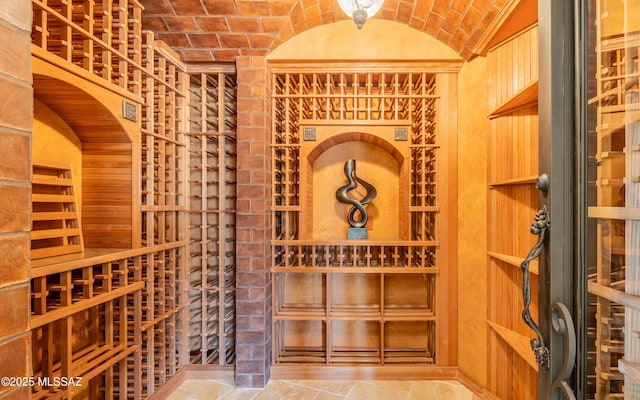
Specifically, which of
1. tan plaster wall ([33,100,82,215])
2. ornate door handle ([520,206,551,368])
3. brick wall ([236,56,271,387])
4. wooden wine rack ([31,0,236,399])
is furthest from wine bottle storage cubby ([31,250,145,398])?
ornate door handle ([520,206,551,368])

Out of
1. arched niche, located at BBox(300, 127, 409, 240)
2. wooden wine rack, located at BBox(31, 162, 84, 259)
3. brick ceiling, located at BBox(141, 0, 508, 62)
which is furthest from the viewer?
arched niche, located at BBox(300, 127, 409, 240)

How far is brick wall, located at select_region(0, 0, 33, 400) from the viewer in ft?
1.95

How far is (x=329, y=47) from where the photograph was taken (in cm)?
196

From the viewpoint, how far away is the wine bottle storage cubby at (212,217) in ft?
6.57

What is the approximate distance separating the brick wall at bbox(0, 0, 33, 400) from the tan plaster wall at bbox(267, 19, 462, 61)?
5.02 feet

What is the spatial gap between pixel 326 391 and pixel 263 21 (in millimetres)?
2552

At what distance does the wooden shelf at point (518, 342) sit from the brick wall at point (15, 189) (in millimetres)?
1933

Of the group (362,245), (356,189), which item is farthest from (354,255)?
(356,189)

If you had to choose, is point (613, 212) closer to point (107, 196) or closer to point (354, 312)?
point (354, 312)

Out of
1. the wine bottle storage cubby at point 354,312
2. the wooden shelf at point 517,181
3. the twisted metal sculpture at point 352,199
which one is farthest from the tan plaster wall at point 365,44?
the wine bottle storage cubby at point 354,312

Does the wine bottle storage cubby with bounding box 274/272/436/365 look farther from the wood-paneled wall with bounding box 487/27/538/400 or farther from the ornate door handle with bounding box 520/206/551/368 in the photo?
the ornate door handle with bounding box 520/206/551/368

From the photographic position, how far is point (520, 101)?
1519 mm

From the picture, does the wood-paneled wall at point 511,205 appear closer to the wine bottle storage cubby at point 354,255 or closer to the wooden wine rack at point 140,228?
the wine bottle storage cubby at point 354,255

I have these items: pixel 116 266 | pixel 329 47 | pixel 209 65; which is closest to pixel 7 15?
pixel 116 266
